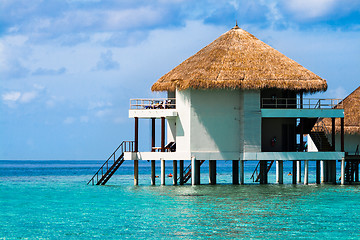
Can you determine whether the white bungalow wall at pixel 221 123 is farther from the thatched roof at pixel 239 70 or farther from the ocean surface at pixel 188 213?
the ocean surface at pixel 188 213

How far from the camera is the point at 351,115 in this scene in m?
63.9

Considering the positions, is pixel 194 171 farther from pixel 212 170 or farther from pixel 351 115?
pixel 351 115

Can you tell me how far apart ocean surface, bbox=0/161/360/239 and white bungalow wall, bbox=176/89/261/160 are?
2832 millimetres

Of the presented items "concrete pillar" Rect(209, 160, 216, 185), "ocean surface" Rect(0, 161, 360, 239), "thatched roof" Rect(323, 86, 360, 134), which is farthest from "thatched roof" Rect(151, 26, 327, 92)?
"concrete pillar" Rect(209, 160, 216, 185)

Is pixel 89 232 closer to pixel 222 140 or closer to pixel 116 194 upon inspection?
pixel 116 194

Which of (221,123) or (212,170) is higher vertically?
(221,123)

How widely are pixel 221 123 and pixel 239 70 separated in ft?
12.9

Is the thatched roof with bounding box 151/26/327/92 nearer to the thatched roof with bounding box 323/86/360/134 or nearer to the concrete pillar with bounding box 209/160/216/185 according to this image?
the thatched roof with bounding box 323/86/360/134

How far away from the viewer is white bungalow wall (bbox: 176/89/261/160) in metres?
57.0

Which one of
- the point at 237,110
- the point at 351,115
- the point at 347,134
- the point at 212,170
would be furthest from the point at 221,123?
the point at 351,115

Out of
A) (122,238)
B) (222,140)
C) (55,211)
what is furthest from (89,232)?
(222,140)

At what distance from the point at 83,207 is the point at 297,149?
19.8 meters

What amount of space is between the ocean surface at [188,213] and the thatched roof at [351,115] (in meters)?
6.04

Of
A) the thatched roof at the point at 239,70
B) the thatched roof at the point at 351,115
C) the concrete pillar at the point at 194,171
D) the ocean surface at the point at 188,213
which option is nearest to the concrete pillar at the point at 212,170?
the concrete pillar at the point at 194,171
